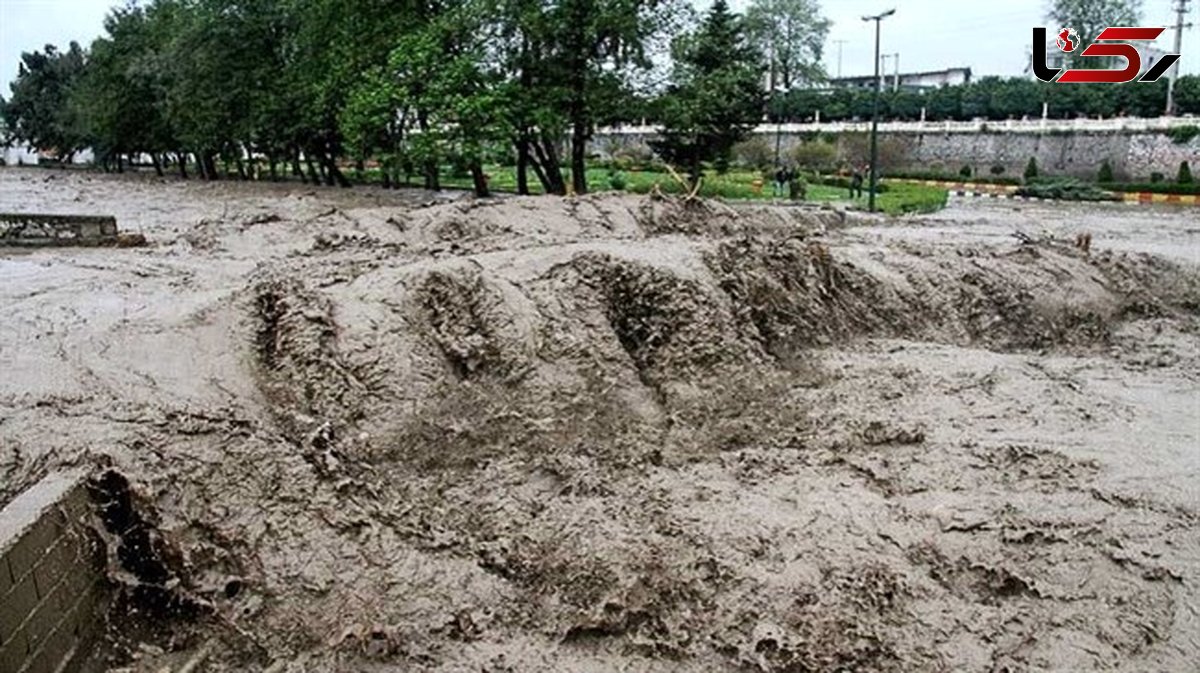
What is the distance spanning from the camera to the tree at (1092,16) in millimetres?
51875

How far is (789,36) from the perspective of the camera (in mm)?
57625

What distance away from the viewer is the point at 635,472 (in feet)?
23.8

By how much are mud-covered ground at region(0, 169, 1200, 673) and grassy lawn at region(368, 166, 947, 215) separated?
522 inches

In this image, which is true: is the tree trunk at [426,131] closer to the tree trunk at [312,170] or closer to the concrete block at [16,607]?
the tree trunk at [312,170]

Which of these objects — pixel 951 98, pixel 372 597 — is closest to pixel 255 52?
pixel 372 597

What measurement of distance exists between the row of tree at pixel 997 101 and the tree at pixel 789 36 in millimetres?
1941

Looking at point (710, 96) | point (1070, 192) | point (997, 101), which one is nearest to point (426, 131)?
point (710, 96)

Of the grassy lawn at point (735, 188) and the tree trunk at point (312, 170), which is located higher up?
the tree trunk at point (312, 170)

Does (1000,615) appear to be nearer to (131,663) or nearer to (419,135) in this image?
(131,663)

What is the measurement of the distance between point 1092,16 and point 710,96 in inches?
1576

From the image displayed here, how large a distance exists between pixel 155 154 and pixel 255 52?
23840 mm

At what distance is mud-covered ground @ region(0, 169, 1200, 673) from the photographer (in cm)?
533

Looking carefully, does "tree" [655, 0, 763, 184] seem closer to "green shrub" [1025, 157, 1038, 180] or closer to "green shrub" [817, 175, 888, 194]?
"green shrub" [817, 175, 888, 194]

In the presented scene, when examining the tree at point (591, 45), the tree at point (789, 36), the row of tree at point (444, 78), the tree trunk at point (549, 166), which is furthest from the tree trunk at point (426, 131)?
the tree at point (789, 36)
